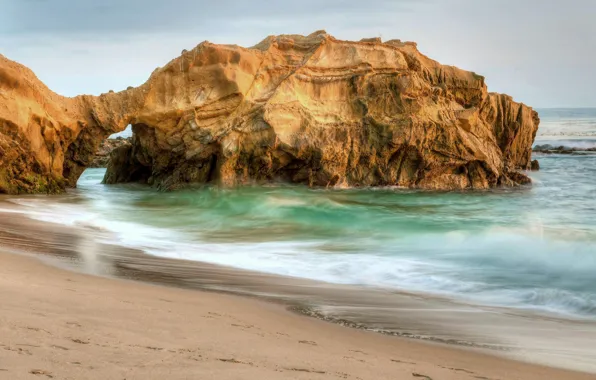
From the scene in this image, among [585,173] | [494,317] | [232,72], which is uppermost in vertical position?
[232,72]

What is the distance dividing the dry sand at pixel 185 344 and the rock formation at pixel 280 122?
952 centimetres

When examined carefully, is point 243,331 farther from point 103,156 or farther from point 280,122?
point 103,156

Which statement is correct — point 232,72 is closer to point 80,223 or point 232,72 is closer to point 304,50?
point 304,50

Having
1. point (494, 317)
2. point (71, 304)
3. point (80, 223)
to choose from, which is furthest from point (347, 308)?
point (80, 223)

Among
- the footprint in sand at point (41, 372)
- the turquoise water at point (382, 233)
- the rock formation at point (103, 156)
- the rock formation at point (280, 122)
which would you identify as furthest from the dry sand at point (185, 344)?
the rock formation at point (103, 156)

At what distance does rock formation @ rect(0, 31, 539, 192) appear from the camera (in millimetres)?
14008

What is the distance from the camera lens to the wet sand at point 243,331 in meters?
2.90

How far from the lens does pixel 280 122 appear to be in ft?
46.5

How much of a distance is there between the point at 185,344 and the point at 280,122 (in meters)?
11.2

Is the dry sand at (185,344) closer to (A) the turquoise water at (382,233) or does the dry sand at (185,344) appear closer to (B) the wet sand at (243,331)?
(B) the wet sand at (243,331)

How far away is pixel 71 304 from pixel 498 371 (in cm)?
254

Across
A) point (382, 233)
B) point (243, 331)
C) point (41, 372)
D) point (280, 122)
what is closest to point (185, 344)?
point (243, 331)

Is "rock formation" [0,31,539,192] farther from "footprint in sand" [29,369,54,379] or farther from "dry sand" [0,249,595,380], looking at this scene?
"footprint in sand" [29,369,54,379]

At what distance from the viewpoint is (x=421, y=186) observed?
15656 millimetres
